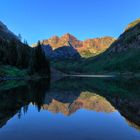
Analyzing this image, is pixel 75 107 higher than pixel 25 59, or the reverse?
pixel 25 59

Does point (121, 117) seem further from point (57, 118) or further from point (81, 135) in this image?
point (81, 135)

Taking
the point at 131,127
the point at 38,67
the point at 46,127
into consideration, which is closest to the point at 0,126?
the point at 46,127

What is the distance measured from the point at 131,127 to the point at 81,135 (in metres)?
4.87

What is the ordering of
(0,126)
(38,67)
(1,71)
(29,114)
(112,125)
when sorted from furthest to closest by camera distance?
(38,67)
(1,71)
(29,114)
(112,125)
(0,126)

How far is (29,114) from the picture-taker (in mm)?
27688

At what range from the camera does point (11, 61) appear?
150875 millimetres

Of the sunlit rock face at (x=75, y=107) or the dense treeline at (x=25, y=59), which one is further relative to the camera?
the dense treeline at (x=25, y=59)

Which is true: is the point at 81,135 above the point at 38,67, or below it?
below

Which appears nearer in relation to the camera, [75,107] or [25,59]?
[75,107]

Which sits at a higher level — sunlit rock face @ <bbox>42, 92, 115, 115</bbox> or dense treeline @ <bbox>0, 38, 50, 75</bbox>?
dense treeline @ <bbox>0, 38, 50, 75</bbox>

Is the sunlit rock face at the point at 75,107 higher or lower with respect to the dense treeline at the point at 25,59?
lower

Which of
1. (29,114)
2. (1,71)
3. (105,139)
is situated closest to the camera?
(105,139)

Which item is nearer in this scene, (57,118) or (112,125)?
(112,125)

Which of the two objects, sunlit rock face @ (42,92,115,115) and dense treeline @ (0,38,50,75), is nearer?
sunlit rock face @ (42,92,115,115)
